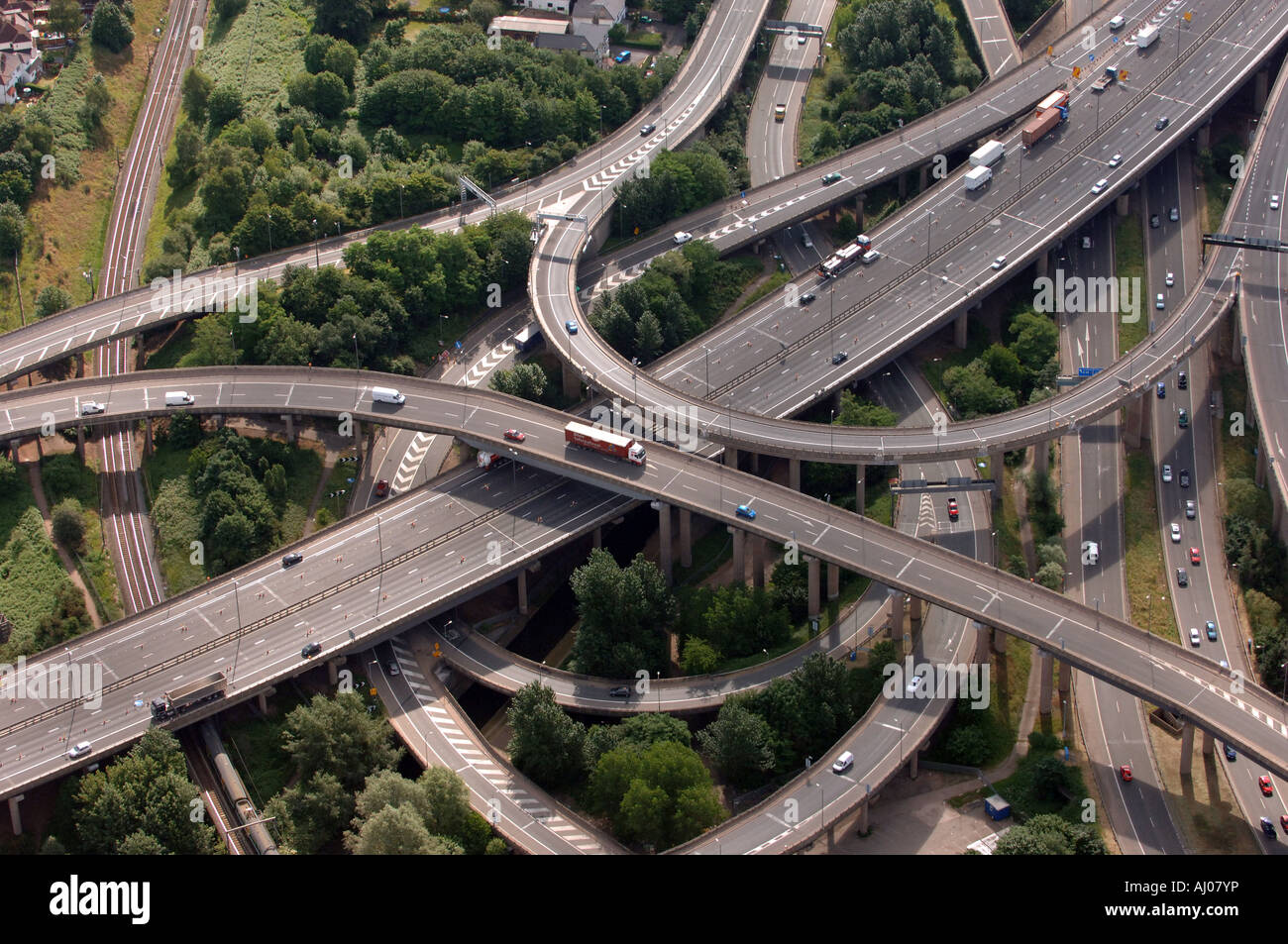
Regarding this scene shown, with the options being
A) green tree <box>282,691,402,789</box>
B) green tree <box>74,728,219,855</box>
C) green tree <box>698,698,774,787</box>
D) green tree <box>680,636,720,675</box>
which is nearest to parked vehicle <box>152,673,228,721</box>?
green tree <box>74,728,219,855</box>

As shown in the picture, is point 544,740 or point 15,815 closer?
point 15,815

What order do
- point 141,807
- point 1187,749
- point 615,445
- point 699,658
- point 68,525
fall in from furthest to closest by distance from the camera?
point 615,445
point 68,525
point 699,658
point 1187,749
point 141,807

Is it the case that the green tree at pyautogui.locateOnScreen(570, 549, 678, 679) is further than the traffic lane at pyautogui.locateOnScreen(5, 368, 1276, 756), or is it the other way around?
the green tree at pyautogui.locateOnScreen(570, 549, 678, 679)

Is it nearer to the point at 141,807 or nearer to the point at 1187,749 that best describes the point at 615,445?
the point at 141,807

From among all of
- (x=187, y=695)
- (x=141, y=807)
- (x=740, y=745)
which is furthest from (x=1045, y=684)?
(x=141, y=807)

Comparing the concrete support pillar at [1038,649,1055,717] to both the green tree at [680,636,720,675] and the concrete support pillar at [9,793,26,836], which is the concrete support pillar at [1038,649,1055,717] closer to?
the green tree at [680,636,720,675]

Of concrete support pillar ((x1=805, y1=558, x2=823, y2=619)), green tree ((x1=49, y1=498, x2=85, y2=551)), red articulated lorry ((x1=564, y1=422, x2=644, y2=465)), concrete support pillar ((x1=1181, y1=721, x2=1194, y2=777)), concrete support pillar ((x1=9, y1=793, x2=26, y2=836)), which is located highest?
red articulated lorry ((x1=564, y1=422, x2=644, y2=465))

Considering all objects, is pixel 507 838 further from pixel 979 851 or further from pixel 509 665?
pixel 979 851
